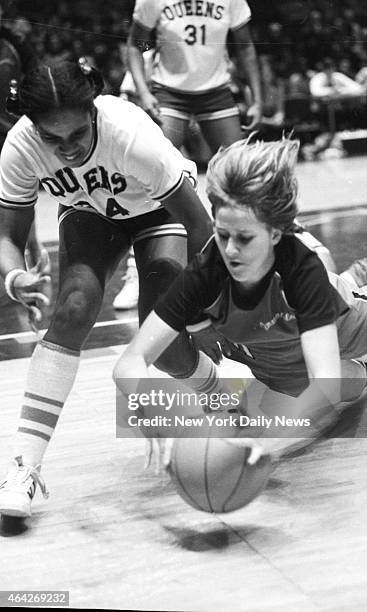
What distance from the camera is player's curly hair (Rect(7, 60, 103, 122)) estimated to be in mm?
1767

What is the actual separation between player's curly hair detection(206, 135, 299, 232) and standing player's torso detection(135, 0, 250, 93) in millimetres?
755

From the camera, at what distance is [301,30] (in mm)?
2420

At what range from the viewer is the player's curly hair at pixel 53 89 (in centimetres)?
177

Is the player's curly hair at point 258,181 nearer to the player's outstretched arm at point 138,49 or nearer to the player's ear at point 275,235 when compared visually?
the player's ear at point 275,235

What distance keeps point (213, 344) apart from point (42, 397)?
1.21 ft

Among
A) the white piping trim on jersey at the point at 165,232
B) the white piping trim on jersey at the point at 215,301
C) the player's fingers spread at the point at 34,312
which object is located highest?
the white piping trim on jersey at the point at 215,301

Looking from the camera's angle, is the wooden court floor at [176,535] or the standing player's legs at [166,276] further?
the standing player's legs at [166,276]

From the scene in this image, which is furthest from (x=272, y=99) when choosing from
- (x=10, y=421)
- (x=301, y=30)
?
(x=10, y=421)

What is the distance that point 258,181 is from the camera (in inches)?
67.1

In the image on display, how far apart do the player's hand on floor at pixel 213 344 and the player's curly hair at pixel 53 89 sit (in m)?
0.48

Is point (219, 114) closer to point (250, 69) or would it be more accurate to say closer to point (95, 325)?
point (250, 69)

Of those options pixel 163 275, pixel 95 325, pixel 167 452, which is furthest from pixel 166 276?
pixel 95 325

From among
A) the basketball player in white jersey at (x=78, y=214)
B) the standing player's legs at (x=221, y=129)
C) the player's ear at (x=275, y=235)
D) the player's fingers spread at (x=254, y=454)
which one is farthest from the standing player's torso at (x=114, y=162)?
the standing player's legs at (x=221, y=129)

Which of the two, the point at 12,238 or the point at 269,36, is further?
the point at 269,36
